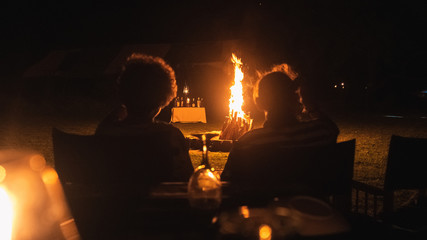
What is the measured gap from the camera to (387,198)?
2857 millimetres

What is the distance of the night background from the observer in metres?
20.5

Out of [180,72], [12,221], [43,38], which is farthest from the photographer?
[43,38]

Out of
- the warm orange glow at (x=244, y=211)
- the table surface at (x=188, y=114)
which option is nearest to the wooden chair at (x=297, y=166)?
the warm orange glow at (x=244, y=211)

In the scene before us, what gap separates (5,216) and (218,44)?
18.0 meters

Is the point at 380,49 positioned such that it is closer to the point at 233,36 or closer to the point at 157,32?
A: the point at 233,36

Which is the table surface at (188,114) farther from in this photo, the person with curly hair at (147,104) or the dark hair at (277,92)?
the dark hair at (277,92)

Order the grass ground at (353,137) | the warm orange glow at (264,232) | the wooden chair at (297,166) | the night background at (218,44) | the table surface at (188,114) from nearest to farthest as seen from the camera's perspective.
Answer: the warm orange glow at (264,232) < the wooden chair at (297,166) < the grass ground at (353,137) < the table surface at (188,114) < the night background at (218,44)

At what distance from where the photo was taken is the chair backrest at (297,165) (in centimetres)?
248

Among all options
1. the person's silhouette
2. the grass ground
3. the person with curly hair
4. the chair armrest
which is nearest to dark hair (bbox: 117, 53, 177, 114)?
the person with curly hair

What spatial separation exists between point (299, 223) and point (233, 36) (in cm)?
2103

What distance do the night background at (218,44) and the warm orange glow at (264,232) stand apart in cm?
1525

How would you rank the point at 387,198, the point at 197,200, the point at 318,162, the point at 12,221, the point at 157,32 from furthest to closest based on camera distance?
the point at 157,32, the point at 387,198, the point at 318,162, the point at 197,200, the point at 12,221

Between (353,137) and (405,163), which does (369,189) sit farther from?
(353,137)

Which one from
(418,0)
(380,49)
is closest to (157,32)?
(380,49)
